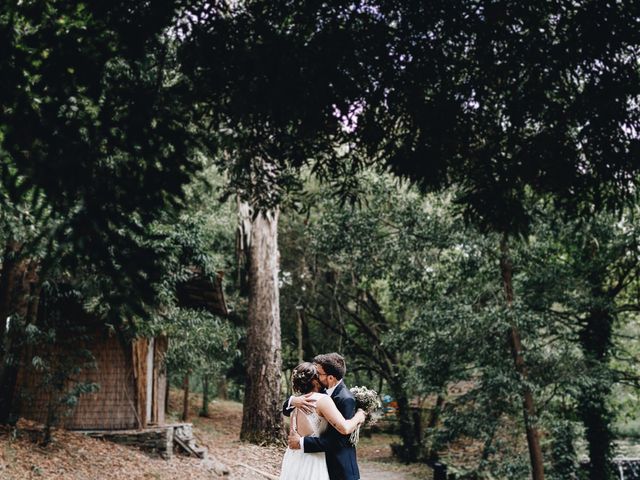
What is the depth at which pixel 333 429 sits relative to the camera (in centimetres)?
531

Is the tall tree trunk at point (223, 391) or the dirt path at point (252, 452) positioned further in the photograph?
the tall tree trunk at point (223, 391)

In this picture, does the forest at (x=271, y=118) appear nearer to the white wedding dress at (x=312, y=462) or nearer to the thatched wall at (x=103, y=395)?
the white wedding dress at (x=312, y=462)

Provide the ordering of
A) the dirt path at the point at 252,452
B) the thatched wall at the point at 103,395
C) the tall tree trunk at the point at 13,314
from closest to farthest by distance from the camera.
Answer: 1. the tall tree trunk at the point at 13,314
2. the thatched wall at the point at 103,395
3. the dirt path at the point at 252,452

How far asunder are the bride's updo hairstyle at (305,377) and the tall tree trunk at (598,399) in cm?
959

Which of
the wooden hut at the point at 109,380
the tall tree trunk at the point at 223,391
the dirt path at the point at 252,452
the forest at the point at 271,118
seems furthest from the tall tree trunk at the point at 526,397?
the tall tree trunk at the point at 223,391

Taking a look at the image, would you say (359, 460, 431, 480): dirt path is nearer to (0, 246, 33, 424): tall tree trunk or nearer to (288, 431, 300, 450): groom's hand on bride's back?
(0, 246, 33, 424): tall tree trunk

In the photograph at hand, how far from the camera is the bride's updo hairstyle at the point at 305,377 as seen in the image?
17.3 feet

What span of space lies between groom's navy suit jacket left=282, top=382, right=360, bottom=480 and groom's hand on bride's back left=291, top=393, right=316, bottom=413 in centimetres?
18

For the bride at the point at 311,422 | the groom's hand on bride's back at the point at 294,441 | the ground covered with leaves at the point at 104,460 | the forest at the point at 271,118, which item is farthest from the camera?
the ground covered with leaves at the point at 104,460

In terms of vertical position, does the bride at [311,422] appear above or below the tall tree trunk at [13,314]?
below

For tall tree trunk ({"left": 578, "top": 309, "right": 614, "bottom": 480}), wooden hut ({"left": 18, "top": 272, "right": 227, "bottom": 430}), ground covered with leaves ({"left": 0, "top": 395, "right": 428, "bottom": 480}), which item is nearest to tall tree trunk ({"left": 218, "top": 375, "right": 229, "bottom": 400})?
ground covered with leaves ({"left": 0, "top": 395, "right": 428, "bottom": 480})

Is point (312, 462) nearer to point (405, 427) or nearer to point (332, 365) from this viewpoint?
point (332, 365)

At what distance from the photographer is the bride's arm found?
508 cm

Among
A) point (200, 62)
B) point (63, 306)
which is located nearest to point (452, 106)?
point (200, 62)
